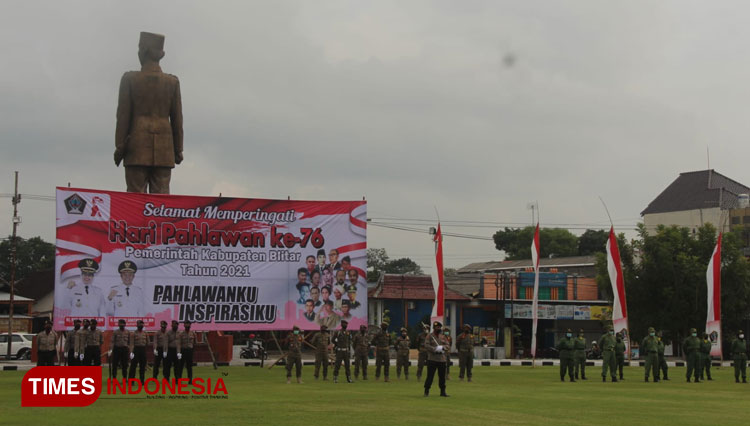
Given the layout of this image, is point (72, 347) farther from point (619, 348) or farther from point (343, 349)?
point (619, 348)

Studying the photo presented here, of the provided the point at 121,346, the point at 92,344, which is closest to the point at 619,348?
the point at 121,346

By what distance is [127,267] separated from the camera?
25.9 meters

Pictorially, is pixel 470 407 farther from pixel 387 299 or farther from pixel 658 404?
pixel 387 299

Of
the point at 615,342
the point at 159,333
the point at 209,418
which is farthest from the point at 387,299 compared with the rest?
the point at 209,418

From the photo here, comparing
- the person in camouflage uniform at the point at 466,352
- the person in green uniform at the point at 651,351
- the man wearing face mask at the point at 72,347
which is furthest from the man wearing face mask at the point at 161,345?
the person in green uniform at the point at 651,351

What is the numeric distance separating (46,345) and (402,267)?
288ft

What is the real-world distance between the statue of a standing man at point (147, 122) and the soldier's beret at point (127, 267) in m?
2.44

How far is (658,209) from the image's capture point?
298 feet

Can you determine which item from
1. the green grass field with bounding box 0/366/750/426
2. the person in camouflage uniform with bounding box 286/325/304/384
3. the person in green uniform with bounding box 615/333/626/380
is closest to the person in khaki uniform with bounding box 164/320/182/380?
the green grass field with bounding box 0/366/750/426

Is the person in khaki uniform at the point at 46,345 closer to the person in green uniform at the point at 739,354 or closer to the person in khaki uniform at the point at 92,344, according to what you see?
the person in khaki uniform at the point at 92,344

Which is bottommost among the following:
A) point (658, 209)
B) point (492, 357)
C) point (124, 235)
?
point (492, 357)

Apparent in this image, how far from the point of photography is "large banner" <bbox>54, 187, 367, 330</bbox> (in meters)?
25.4

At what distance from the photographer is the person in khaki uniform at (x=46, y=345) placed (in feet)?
75.6

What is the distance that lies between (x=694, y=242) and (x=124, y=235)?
107 feet
